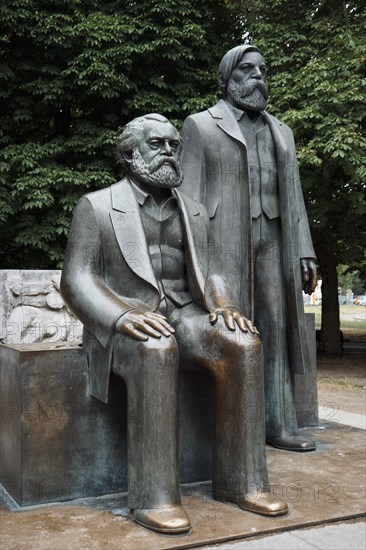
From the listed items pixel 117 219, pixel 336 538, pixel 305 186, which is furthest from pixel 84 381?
pixel 305 186

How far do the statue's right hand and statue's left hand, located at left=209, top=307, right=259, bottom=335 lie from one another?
13.1 inches

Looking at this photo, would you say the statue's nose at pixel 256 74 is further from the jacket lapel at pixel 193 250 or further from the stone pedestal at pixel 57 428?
the stone pedestal at pixel 57 428

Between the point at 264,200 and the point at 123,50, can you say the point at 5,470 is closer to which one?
the point at 264,200

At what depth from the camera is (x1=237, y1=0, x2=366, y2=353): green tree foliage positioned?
1137 cm

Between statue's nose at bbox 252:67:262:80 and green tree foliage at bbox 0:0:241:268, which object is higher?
green tree foliage at bbox 0:0:241:268

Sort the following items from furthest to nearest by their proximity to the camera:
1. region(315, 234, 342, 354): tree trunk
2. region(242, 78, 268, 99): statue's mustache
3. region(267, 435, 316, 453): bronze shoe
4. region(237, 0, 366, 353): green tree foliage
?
1. region(315, 234, 342, 354): tree trunk
2. region(237, 0, 366, 353): green tree foliage
3. region(242, 78, 268, 99): statue's mustache
4. region(267, 435, 316, 453): bronze shoe

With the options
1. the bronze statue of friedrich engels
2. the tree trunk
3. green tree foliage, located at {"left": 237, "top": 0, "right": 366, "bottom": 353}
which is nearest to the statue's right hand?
the bronze statue of friedrich engels

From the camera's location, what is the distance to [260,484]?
375 centimetres

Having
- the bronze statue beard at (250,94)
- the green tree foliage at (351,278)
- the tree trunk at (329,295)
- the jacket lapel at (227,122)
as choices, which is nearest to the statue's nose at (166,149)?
the jacket lapel at (227,122)

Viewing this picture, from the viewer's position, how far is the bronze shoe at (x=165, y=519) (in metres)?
3.32

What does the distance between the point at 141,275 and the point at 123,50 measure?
10129 millimetres

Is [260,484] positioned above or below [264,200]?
below

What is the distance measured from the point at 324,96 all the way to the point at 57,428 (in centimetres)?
891

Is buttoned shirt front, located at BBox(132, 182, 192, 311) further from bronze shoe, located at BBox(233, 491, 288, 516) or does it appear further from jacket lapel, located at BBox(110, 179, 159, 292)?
bronze shoe, located at BBox(233, 491, 288, 516)
